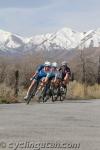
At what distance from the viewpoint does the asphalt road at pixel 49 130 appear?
9.52 m

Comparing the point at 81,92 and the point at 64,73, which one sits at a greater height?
the point at 64,73

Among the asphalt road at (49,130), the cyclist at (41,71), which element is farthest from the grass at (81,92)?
the asphalt road at (49,130)

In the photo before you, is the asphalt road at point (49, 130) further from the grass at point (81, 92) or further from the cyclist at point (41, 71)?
the grass at point (81, 92)

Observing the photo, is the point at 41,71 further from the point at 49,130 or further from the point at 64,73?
the point at 49,130

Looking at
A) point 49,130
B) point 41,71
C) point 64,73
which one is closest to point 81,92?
point 64,73

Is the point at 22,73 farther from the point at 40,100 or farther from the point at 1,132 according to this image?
the point at 1,132

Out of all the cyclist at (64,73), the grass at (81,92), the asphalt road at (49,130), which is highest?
the cyclist at (64,73)

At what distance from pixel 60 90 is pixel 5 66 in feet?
33.8

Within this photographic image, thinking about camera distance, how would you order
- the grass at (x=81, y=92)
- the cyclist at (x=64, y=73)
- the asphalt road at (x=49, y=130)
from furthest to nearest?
the grass at (x=81, y=92) < the cyclist at (x=64, y=73) < the asphalt road at (x=49, y=130)

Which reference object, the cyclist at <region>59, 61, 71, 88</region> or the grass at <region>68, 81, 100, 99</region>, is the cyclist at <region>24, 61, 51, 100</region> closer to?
the cyclist at <region>59, 61, 71, 88</region>

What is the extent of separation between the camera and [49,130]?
37.8 ft

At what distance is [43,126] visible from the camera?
12203 mm

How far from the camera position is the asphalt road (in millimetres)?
9523

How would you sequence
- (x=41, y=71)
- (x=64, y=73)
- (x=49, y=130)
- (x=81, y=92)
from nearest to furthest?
(x=49, y=130) → (x=41, y=71) → (x=64, y=73) → (x=81, y=92)
